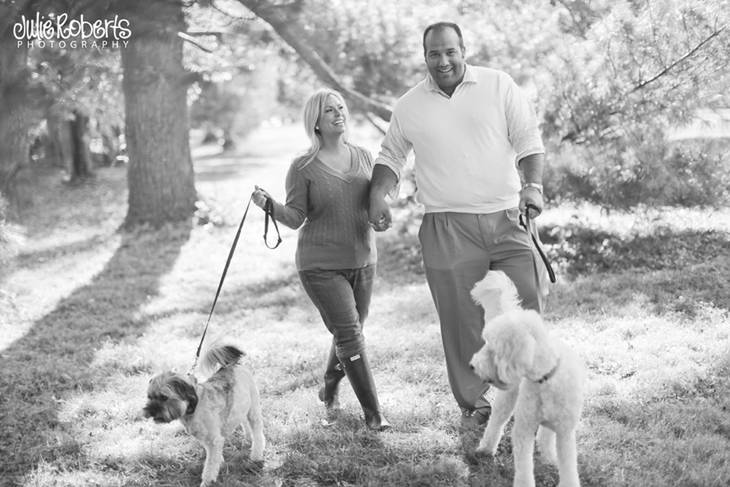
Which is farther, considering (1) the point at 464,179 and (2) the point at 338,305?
(2) the point at 338,305

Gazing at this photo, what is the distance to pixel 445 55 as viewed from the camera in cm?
404

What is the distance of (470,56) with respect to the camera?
9.38 m

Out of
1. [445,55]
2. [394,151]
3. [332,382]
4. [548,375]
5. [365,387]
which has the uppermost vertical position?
[445,55]

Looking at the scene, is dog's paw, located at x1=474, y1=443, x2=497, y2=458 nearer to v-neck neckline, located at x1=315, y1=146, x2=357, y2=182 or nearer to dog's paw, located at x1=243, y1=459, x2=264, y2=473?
dog's paw, located at x1=243, y1=459, x2=264, y2=473

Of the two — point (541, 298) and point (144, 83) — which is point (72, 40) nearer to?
point (144, 83)

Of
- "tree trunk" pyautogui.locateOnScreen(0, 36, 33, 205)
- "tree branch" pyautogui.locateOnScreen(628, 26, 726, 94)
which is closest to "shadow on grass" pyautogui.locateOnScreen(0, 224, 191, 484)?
"tree trunk" pyautogui.locateOnScreen(0, 36, 33, 205)

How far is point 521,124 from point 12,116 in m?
2.68

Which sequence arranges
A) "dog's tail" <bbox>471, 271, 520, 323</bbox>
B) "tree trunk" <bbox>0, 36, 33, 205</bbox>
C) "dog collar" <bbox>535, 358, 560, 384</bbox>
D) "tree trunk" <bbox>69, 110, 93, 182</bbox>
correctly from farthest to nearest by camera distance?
"tree trunk" <bbox>69, 110, 93, 182</bbox> < "dog's tail" <bbox>471, 271, 520, 323</bbox> < "dog collar" <bbox>535, 358, 560, 384</bbox> < "tree trunk" <bbox>0, 36, 33, 205</bbox>

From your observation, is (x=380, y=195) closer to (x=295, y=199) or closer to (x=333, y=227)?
(x=333, y=227)

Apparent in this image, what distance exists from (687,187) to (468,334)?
14.1ft

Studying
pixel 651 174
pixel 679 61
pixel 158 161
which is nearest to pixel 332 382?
pixel 651 174

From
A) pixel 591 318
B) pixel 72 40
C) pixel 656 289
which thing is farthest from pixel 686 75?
pixel 72 40

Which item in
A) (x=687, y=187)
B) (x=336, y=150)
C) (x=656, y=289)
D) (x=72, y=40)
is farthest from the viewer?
(x=687, y=187)

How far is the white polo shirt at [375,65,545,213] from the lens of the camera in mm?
4094
